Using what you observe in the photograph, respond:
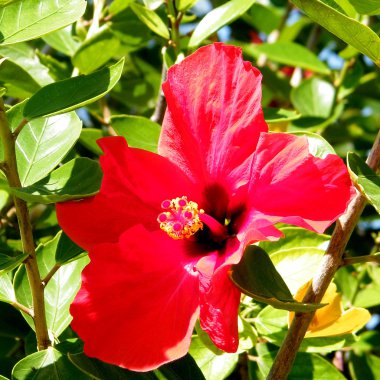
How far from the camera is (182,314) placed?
1.13m

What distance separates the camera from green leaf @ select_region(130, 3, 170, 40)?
4.99ft

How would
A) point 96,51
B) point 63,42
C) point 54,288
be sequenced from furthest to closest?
1. point 63,42
2. point 96,51
3. point 54,288

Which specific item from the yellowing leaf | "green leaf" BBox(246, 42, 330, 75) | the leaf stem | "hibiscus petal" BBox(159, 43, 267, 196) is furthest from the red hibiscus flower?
"green leaf" BBox(246, 42, 330, 75)

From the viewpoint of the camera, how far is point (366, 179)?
1118mm

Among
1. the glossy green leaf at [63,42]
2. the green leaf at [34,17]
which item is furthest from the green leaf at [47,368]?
the glossy green leaf at [63,42]

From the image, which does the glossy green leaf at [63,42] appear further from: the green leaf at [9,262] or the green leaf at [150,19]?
the green leaf at [9,262]

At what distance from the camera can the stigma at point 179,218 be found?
47.2 inches

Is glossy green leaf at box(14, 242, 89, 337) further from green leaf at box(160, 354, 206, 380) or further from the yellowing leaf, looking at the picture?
the yellowing leaf

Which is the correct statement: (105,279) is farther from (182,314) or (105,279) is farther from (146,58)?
(146,58)

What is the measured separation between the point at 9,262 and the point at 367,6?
0.66 meters

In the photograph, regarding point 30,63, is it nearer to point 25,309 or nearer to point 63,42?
point 63,42

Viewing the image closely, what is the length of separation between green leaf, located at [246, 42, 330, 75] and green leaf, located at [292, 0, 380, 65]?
0.98 meters

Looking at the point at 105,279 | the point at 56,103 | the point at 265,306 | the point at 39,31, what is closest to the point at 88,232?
the point at 105,279

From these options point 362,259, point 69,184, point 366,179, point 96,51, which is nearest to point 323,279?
point 362,259
